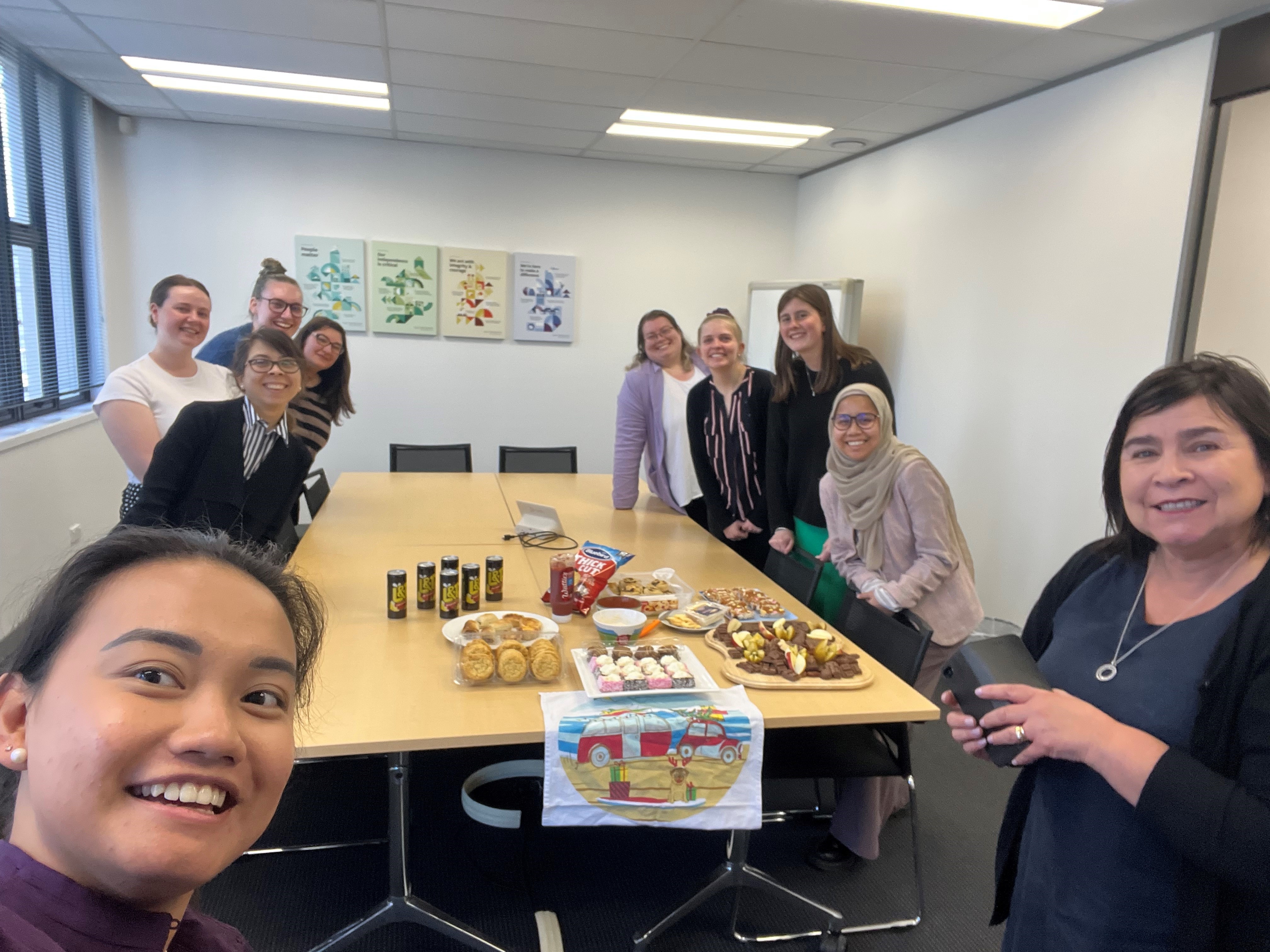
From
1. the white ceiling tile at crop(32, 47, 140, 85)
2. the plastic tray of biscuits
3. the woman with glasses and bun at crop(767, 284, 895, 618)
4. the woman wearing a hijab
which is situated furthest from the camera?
the white ceiling tile at crop(32, 47, 140, 85)

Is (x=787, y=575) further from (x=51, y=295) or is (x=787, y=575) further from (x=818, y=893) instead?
(x=51, y=295)

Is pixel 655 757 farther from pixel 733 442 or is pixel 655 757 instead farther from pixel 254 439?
pixel 733 442

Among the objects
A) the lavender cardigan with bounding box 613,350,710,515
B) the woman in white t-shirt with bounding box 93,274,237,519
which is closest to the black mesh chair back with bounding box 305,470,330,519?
the woman in white t-shirt with bounding box 93,274,237,519

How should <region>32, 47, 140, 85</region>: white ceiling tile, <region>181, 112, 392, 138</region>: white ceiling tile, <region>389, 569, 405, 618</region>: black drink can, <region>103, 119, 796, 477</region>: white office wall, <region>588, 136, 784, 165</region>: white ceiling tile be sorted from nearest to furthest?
1. <region>389, 569, 405, 618</region>: black drink can
2. <region>32, 47, 140, 85</region>: white ceiling tile
3. <region>181, 112, 392, 138</region>: white ceiling tile
4. <region>588, 136, 784, 165</region>: white ceiling tile
5. <region>103, 119, 796, 477</region>: white office wall

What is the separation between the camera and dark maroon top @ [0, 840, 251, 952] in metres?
0.53

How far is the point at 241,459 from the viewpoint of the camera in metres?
2.03

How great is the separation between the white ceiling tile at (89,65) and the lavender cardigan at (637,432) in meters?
2.96

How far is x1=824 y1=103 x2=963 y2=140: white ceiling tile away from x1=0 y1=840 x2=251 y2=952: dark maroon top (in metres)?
4.41

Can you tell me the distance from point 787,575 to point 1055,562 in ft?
5.34

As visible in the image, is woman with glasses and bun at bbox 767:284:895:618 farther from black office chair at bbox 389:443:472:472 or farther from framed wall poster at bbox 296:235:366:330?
framed wall poster at bbox 296:235:366:330

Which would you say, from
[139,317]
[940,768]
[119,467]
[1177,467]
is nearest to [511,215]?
[139,317]

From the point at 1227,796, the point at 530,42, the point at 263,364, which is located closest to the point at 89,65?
the point at 530,42

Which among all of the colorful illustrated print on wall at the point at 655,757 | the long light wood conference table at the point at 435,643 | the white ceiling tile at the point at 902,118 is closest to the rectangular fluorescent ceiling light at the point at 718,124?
the white ceiling tile at the point at 902,118

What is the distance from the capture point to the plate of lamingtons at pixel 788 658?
182 centimetres
